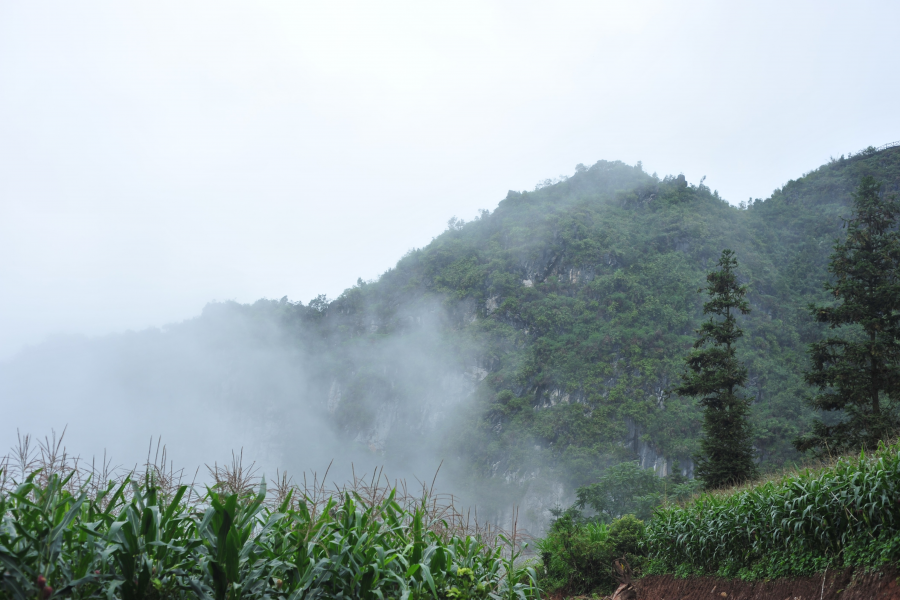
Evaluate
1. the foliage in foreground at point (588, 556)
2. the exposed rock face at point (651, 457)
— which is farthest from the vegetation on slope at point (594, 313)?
the foliage in foreground at point (588, 556)

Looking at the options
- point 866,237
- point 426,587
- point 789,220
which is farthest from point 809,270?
Result: point 426,587

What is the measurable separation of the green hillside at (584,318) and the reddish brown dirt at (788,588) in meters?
36.3

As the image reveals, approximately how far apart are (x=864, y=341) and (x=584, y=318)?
4998 cm

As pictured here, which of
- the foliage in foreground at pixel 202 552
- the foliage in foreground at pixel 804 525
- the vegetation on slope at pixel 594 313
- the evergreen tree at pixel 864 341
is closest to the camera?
the foliage in foreground at pixel 202 552

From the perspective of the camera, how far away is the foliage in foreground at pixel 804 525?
4801mm

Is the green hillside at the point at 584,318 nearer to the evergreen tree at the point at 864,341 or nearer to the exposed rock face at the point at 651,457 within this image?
the exposed rock face at the point at 651,457

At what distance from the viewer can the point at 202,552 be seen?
2.86 metres

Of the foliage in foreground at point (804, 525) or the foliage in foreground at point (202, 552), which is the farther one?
the foliage in foreground at point (804, 525)

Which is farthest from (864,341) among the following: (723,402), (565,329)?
(565,329)

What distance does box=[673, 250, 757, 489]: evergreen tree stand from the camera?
16625mm

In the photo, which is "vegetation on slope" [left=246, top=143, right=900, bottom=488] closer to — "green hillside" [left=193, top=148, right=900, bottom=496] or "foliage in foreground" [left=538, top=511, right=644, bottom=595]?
"green hillside" [left=193, top=148, right=900, bottom=496]

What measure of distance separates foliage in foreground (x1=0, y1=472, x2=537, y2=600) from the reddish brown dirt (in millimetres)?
3663

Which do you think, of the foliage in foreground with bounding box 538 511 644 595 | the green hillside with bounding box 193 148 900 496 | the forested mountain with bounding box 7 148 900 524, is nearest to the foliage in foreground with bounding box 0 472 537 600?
the foliage in foreground with bounding box 538 511 644 595

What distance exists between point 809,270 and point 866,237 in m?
55.8
